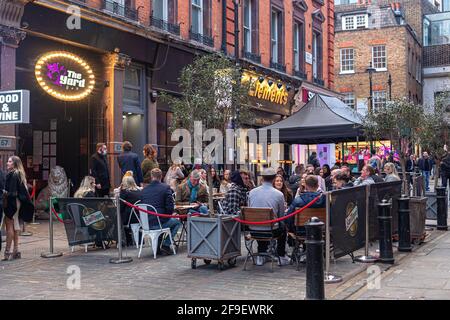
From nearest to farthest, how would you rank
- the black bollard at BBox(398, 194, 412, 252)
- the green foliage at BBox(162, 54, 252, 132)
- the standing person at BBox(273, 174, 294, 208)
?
the black bollard at BBox(398, 194, 412, 252), the standing person at BBox(273, 174, 294, 208), the green foliage at BBox(162, 54, 252, 132)

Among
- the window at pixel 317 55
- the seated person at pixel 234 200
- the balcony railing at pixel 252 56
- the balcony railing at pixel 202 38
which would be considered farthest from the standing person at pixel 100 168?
the window at pixel 317 55

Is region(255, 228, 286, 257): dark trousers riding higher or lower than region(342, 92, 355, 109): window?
lower

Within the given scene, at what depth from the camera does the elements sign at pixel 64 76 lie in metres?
12.8

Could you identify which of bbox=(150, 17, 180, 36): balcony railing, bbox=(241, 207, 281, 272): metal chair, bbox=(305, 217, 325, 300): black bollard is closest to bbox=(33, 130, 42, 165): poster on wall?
bbox=(150, 17, 180, 36): balcony railing

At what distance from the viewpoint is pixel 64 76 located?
13.3 metres

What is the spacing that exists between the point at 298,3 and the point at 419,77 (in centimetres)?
2915

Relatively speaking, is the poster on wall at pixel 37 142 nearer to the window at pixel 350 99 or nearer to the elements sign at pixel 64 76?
the elements sign at pixel 64 76

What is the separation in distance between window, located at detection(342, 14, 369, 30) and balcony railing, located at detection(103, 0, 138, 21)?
35.3 m

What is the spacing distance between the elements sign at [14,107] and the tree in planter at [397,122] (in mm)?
7787

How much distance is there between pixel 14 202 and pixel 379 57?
4108cm

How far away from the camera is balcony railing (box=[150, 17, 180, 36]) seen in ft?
53.0

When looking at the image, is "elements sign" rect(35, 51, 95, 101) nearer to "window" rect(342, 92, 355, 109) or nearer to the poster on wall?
→ the poster on wall

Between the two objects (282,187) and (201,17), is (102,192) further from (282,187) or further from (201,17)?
(201,17)

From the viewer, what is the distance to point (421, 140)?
1568 centimetres
